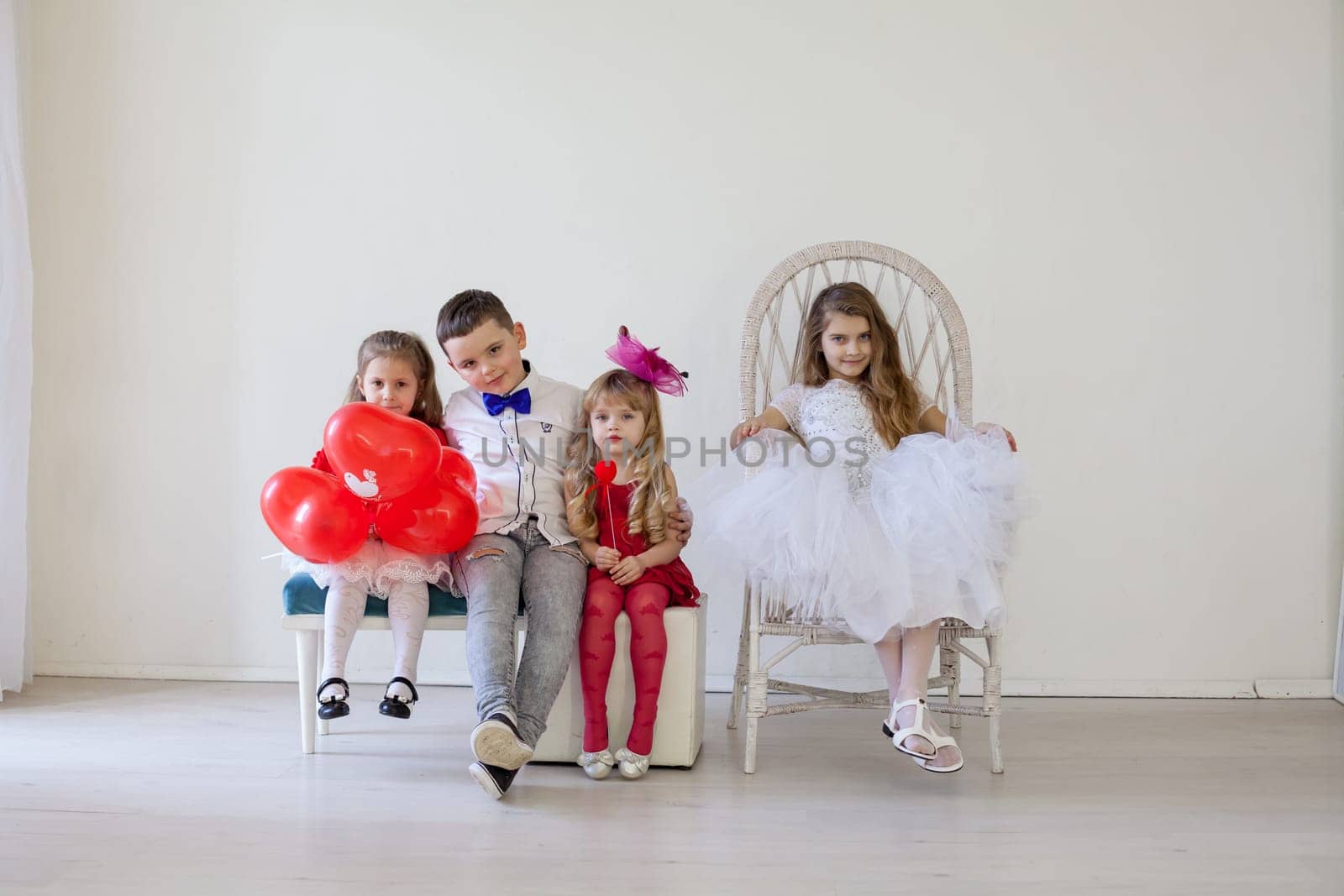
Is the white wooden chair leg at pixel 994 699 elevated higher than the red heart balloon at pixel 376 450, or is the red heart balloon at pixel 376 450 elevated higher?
the red heart balloon at pixel 376 450

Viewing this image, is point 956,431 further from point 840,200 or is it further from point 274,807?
point 274,807

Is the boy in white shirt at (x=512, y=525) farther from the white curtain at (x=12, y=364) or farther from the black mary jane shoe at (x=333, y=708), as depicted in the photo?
the white curtain at (x=12, y=364)

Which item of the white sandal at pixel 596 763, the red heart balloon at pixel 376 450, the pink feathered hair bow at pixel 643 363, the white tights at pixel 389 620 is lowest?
the white sandal at pixel 596 763

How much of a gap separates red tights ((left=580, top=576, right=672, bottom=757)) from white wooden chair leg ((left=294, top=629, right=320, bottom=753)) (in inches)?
20.6

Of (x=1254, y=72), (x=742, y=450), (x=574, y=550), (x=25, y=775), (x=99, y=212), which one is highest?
(x=1254, y=72)

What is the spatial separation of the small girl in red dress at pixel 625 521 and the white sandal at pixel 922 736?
0.43 meters

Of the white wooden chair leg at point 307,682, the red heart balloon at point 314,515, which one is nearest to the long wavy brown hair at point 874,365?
the red heart balloon at point 314,515

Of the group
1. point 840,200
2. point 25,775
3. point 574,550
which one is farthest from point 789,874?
point 840,200

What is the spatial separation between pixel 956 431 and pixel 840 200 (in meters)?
0.83

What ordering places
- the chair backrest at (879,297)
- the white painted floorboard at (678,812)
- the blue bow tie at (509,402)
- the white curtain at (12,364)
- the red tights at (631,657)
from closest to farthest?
1. the white painted floorboard at (678,812)
2. the red tights at (631,657)
3. the blue bow tie at (509,402)
4. the chair backrest at (879,297)
5. the white curtain at (12,364)

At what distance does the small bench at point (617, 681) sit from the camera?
80.5 inches

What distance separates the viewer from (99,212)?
2.82m

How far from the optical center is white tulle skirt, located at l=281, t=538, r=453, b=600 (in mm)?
2035

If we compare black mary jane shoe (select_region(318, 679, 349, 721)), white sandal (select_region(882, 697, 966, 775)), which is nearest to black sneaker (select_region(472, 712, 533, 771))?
black mary jane shoe (select_region(318, 679, 349, 721))
